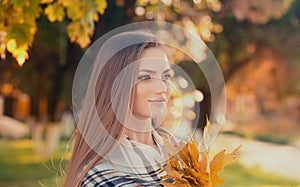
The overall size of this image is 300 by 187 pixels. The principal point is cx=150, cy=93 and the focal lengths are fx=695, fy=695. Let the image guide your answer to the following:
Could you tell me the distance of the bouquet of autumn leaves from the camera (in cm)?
285

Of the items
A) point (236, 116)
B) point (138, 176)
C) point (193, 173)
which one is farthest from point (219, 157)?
point (236, 116)

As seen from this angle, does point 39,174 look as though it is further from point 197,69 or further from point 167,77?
point 167,77

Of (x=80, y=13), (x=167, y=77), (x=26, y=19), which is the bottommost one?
(x=167, y=77)

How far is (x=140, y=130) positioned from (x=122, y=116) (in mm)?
139

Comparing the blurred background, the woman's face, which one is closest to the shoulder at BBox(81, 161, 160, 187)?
the woman's face

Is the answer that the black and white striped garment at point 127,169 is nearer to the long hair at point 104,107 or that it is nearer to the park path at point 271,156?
the long hair at point 104,107

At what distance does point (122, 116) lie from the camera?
2.88 m

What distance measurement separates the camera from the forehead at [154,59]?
295 cm

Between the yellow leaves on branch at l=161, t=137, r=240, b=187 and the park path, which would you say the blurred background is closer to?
the park path

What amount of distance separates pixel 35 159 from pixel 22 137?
10.2m

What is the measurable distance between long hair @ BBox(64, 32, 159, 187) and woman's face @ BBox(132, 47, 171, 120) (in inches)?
1.4

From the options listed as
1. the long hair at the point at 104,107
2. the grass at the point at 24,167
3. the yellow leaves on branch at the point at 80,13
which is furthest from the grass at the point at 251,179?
Answer: the long hair at the point at 104,107

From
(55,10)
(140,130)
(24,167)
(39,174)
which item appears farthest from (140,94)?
(24,167)

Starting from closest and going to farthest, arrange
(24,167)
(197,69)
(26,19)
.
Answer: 1. (26,19)
2. (197,69)
3. (24,167)
